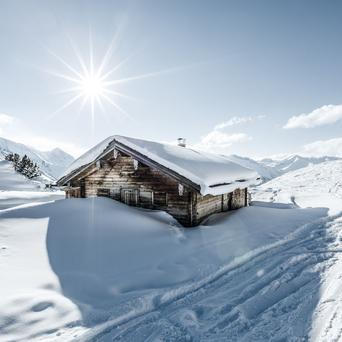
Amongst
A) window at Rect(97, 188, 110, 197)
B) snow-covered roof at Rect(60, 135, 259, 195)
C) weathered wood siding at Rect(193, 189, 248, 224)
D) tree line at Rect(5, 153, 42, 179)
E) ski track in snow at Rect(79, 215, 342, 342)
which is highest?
tree line at Rect(5, 153, 42, 179)

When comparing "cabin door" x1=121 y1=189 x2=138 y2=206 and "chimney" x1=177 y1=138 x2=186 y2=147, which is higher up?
"chimney" x1=177 y1=138 x2=186 y2=147

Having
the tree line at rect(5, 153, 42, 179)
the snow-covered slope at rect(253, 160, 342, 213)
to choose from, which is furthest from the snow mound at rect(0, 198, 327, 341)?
the tree line at rect(5, 153, 42, 179)

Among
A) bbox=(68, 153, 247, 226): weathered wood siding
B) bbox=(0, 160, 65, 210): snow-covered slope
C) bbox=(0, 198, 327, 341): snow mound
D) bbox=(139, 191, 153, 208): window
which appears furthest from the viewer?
bbox=(0, 160, 65, 210): snow-covered slope

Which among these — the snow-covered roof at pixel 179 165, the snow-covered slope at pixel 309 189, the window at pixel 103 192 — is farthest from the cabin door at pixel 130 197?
the snow-covered slope at pixel 309 189

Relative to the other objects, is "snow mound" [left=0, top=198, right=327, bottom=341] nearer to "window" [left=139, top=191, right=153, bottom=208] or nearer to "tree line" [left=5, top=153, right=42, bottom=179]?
"window" [left=139, top=191, right=153, bottom=208]

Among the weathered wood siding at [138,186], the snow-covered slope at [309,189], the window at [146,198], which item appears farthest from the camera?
the snow-covered slope at [309,189]

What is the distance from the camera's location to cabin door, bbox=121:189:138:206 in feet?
38.2

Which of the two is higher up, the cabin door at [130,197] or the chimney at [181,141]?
the chimney at [181,141]

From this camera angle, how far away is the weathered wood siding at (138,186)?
10.6m

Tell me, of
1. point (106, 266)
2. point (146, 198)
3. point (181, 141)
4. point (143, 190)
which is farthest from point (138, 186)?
point (181, 141)

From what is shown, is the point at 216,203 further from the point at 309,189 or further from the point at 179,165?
the point at 309,189

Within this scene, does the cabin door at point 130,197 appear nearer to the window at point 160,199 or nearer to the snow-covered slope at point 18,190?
the window at point 160,199

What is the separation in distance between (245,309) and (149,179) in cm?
719

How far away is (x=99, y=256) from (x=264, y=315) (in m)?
3.98
